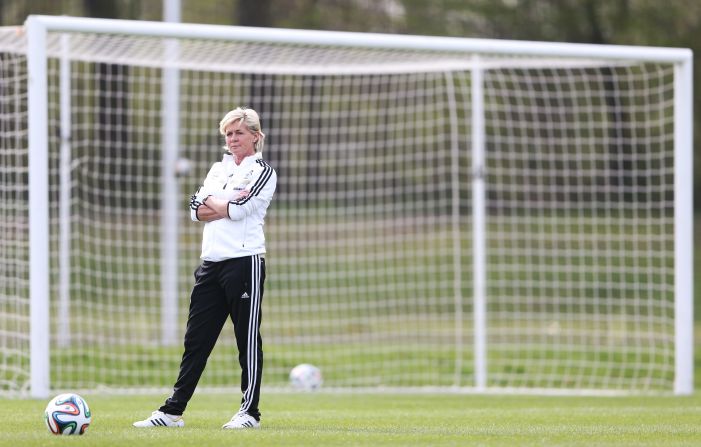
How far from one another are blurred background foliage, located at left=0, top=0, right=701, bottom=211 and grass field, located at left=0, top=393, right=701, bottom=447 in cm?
1863

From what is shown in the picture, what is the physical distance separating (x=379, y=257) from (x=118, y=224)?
620cm

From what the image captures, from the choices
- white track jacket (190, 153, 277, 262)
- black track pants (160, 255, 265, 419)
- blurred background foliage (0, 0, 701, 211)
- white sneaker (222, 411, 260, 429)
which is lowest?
white sneaker (222, 411, 260, 429)

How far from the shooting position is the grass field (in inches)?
256

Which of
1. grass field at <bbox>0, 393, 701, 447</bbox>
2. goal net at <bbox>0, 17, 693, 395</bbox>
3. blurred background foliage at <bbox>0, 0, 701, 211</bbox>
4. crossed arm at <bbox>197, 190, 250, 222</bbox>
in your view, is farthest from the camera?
blurred background foliage at <bbox>0, 0, 701, 211</bbox>

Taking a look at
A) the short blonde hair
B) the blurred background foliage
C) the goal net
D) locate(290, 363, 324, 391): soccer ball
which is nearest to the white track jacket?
the short blonde hair

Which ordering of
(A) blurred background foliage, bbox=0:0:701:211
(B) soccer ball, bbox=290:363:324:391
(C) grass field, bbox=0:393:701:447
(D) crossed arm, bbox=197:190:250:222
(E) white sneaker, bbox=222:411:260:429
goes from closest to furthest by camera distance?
(C) grass field, bbox=0:393:701:447 → (D) crossed arm, bbox=197:190:250:222 → (E) white sneaker, bbox=222:411:260:429 → (B) soccer ball, bbox=290:363:324:391 → (A) blurred background foliage, bbox=0:0:701:211

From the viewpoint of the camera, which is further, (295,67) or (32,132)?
(295,67)

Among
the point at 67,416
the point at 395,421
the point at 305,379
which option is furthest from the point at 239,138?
the point at 305,379

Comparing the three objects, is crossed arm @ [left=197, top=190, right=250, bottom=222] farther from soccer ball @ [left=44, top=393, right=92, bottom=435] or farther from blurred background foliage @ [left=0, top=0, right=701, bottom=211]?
blurred background foliage @ [left=0, top=0, right=701, bottom=211]

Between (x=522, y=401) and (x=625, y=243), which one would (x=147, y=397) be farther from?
(x=625, y=243)

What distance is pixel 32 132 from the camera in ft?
32.3

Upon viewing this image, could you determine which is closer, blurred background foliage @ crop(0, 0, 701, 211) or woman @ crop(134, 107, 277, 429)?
woman @ crop(134, 107, 277, 429)

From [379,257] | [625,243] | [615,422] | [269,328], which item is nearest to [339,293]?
[379,257]

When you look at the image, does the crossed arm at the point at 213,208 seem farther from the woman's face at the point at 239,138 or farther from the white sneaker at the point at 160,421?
the white sneaker at the point at 160,421
